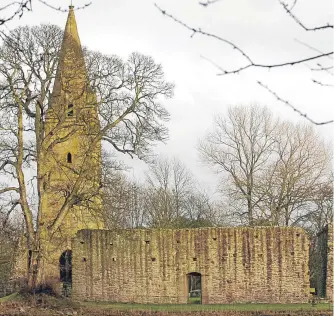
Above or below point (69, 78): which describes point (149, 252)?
below

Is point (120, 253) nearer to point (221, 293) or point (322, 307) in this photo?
point (221, 293)

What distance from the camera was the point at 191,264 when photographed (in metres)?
26.5

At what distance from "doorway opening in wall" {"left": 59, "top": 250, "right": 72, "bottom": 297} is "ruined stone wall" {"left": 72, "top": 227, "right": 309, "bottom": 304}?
146cm

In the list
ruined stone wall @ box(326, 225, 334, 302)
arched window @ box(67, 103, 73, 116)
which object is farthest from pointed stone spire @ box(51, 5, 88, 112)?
ruined stone wall @ box(326, 225, 334, 302)

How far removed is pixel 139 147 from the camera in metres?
25.1

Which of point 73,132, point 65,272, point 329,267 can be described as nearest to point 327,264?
point 329,267

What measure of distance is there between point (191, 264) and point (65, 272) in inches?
279

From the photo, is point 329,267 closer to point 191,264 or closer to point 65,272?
point 191,264

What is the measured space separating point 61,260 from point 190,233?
26.7 ft

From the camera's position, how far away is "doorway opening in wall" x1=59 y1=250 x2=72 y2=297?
29.0 m

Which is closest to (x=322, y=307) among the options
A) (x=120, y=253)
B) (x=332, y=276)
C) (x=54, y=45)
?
(x=332, y=276)

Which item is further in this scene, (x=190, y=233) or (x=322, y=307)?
(x=190, y=233)

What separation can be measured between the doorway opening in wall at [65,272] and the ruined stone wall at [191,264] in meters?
1.46

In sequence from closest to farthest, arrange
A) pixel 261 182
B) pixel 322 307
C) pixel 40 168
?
pixel 322 307
pixel 40 168
pixel 261 182
